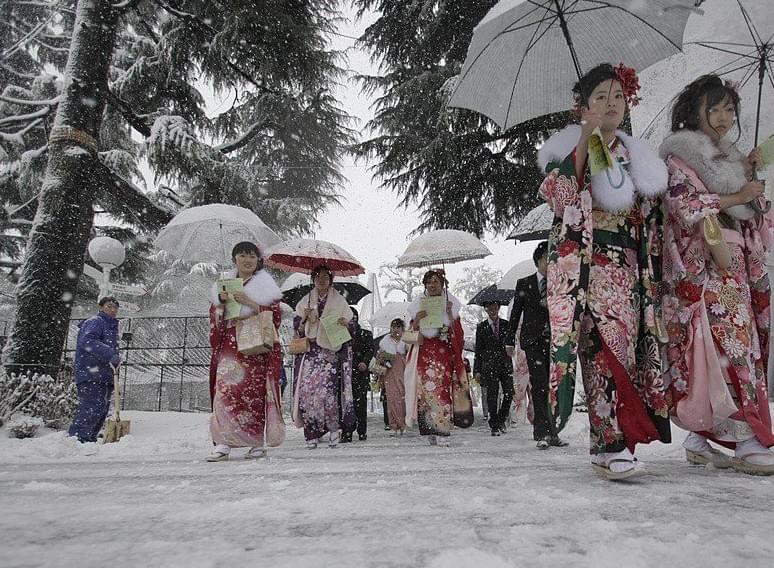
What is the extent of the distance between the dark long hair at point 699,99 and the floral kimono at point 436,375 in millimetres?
3111

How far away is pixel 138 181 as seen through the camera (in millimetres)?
16859

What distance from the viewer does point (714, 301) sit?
108 inches

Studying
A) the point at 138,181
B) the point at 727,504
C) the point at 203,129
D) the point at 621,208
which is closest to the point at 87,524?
the point at 727,504

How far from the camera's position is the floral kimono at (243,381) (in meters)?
4.30

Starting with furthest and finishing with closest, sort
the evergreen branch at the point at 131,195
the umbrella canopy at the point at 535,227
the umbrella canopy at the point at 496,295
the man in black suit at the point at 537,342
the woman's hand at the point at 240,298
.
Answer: the umbrella canopy at the point at 496,295, the evergreen branch at the point at 131,195, the umbrella canopy at the point at 535,227, the man in black suit at the point at 537,342, the woman's hand at the point at 240,298

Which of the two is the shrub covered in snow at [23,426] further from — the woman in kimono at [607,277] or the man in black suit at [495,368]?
the woman in kimono at [607,277]

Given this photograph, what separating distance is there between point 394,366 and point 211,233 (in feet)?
13.2

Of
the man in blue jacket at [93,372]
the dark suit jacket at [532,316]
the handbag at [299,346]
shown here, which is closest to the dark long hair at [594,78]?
the dark suit jacket at [532,316]

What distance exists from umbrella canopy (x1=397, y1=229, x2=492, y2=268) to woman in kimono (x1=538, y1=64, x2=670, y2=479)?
13.0 feet

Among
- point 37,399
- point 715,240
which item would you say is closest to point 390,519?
point 715,240

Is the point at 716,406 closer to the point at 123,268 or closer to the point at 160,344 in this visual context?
the point at 160,344

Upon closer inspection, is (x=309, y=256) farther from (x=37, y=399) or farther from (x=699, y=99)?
(x=699, y=99)

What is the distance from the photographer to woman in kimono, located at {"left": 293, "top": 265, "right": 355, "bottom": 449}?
5.60m

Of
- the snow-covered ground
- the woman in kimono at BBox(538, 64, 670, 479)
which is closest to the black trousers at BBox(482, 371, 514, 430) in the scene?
the snow-covered ground
